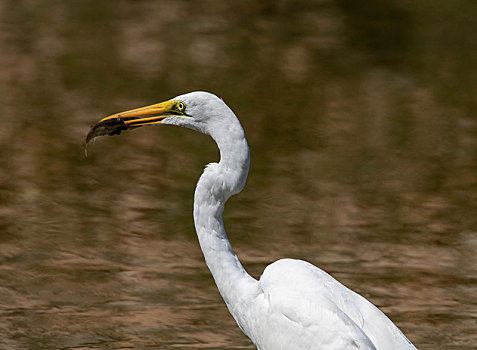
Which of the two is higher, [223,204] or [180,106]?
[180,106]

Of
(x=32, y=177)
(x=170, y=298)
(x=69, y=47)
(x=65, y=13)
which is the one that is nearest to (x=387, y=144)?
(x=32, y=177)

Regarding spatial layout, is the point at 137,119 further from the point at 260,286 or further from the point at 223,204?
the point at 260,286

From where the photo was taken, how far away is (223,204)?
14.1ft

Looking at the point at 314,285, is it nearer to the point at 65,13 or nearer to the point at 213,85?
the point at 213,85

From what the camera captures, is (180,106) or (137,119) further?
(137,119)

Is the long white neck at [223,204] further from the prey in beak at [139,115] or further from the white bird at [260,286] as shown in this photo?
the prey in beak at [139,115]

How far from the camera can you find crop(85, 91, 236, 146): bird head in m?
4.19

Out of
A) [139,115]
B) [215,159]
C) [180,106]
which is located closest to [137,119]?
[139,115]

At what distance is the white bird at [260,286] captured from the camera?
13.0 ft

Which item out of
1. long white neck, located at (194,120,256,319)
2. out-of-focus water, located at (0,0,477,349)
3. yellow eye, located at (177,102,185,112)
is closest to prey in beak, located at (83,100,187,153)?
yellow eye, located at (177,102,185,112)

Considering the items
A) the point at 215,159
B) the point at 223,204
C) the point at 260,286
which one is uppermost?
the point at 223,204

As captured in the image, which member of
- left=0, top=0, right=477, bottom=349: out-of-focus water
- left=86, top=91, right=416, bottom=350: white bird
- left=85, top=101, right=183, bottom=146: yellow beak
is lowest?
left=0, top=0, right=477, bottom=349: out-of-focus water

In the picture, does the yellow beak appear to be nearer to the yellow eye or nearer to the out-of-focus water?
the yellow eye

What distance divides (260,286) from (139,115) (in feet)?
3.13
